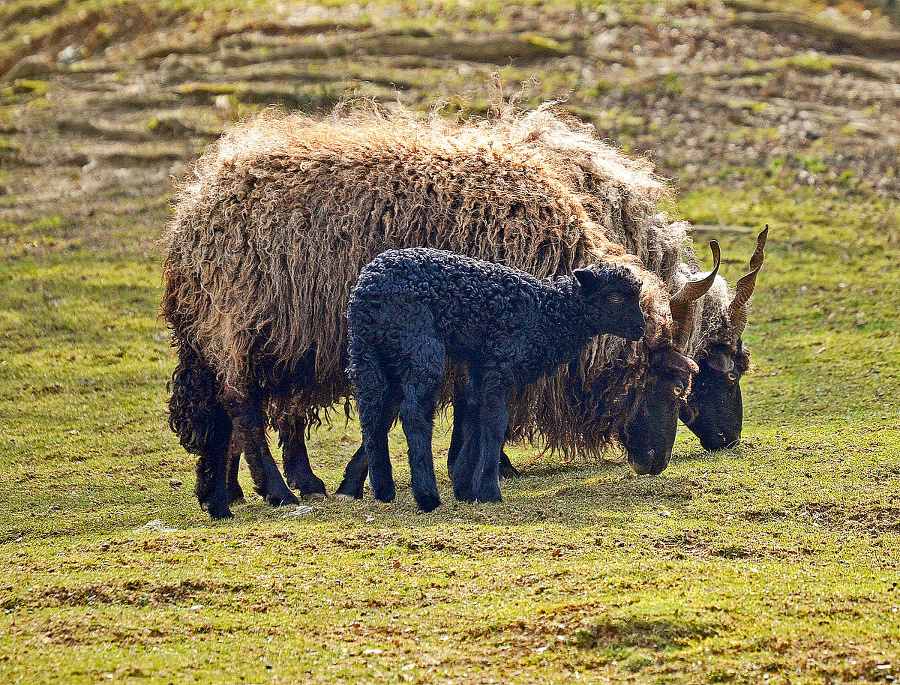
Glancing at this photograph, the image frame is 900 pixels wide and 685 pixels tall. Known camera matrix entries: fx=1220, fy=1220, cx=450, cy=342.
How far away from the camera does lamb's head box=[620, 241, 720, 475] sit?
9.02 m

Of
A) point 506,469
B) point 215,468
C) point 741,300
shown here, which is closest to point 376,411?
point 215,468

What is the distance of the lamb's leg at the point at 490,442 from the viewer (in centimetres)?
837

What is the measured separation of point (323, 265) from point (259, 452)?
151 cm

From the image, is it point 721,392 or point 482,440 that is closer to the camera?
point 482,440

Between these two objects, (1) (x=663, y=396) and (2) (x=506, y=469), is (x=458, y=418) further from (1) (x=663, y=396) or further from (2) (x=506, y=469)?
(1) (x=663, y=396)

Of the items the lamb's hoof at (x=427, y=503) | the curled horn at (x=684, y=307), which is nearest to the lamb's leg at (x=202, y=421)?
the lamb's hoof at (x=427, y=503)

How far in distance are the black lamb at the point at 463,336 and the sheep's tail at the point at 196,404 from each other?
1.40m

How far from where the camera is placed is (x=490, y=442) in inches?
332

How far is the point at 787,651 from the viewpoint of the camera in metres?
5.50

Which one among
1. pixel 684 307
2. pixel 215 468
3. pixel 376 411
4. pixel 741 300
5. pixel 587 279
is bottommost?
pixel 215 468

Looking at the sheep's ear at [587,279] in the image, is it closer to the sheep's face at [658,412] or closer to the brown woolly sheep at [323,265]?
the brown woolly sheep at [323,265]

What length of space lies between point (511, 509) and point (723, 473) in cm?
179

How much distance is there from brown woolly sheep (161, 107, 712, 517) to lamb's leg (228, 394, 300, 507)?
0.04ft

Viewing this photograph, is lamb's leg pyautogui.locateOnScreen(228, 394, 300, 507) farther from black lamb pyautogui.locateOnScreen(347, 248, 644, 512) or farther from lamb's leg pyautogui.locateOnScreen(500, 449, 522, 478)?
lamb's leg pyautogui.locateOnScreen(500, 449, 522, 478)
